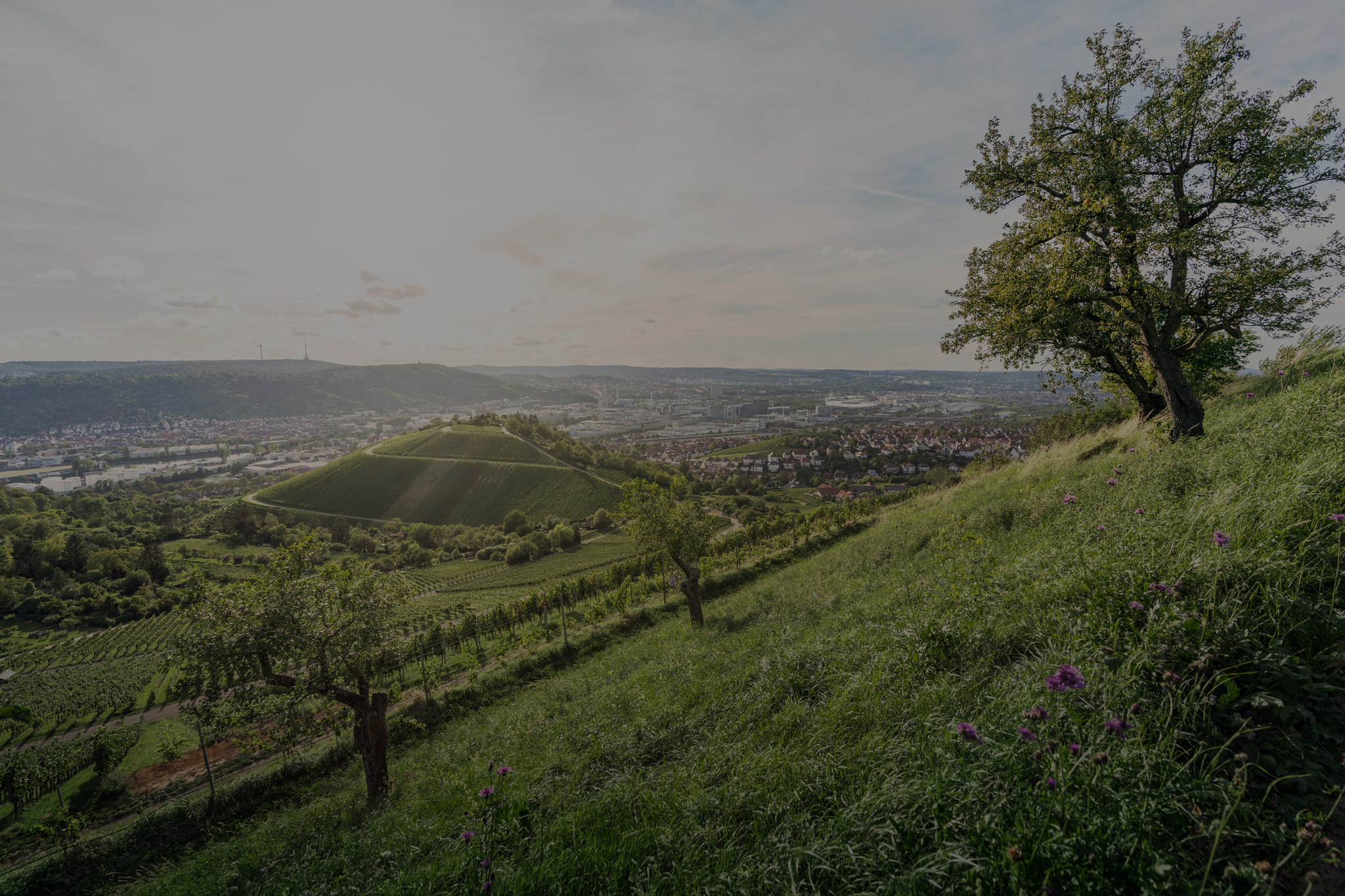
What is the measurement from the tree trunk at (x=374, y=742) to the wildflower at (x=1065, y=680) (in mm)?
11756

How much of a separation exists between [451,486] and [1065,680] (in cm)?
12472

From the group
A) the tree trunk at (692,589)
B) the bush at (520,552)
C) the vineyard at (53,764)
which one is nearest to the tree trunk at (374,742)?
the tree trunk at (692,589)

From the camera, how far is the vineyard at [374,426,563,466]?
12388 centimetres

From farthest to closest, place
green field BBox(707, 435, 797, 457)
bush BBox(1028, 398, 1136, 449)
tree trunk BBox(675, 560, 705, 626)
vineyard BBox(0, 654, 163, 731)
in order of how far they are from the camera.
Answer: green field BBox(707, 435, 797, 457)
vineyard BBox(0, 654, 163, 731)
bush BBox(1028, 398, 1136, 449)
tree trunk BBox(675, 560, 705, 626)

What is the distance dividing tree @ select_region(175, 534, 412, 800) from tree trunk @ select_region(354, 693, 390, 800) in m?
0.01

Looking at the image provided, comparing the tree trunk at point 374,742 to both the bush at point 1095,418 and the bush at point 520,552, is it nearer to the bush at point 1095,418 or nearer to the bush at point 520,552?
the bush at point 1095,418

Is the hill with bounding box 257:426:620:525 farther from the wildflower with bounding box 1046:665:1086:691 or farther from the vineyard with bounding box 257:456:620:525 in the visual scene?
the wildflower with bounding box 1046:665:1086:691

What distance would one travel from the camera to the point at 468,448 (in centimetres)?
12825

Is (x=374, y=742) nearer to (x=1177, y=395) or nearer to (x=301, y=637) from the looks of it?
(x=301, y=637)

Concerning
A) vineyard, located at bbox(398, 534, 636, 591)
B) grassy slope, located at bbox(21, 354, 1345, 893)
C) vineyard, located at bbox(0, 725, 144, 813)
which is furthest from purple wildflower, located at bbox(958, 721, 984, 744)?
vineyard, located at bbox(398, 534, 636, 591)

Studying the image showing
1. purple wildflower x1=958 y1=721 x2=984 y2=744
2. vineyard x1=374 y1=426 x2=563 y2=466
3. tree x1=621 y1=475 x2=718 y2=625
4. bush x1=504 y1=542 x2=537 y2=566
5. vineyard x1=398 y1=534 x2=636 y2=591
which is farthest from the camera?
vineyard x1=374 y1=426 x2=563 y2=466

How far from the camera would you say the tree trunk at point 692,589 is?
51.1ft

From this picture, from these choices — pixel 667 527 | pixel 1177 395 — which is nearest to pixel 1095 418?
pixel 1177 395

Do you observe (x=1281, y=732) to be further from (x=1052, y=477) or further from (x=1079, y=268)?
(x=1052, y=477)
